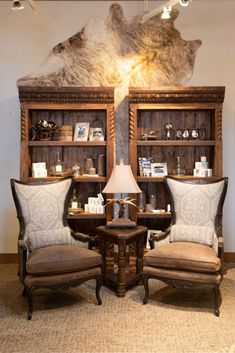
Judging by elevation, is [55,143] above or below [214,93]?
below

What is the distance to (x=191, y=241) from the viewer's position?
3.96 metres

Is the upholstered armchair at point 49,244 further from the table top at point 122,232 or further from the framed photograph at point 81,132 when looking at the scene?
the framed photograph at point 81,132

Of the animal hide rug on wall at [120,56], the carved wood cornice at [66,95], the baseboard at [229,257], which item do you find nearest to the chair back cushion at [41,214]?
the carved wood cornice at [66,95]

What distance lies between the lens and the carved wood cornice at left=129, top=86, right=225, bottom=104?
A: 4.54m

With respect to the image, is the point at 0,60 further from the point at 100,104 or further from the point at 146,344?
the point at 146,344

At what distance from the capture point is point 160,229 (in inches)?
198

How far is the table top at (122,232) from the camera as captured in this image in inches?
151

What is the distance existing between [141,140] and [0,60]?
6.43 ft

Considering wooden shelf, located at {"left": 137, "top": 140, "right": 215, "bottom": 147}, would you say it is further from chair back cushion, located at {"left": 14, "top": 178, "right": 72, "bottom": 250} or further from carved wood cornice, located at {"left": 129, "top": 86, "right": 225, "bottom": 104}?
chair back cushion, located at {"left": 14, "top": 178, "right": 72, "bottom": 250}

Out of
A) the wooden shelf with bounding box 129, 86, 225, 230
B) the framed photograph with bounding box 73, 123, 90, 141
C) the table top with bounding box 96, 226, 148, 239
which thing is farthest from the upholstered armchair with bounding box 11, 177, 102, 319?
the wooden shelf with bounding box 129, 86, 225, 230

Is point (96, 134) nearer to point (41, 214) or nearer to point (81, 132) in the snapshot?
point (81, 132)

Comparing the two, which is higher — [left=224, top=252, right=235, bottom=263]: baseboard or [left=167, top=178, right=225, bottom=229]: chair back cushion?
[left=167, top=178, right=225, bottom=229]: chair back cushion

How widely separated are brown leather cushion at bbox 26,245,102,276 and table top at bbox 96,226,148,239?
313mm

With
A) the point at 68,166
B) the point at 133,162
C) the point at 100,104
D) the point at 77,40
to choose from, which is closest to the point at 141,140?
the point at 133,162
